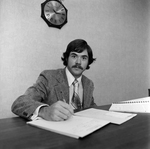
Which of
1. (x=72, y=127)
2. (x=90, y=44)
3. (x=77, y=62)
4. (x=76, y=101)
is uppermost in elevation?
(x=90, y=44)

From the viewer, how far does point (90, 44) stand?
88.4 inches

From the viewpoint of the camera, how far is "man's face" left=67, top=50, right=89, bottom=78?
58.1 inches

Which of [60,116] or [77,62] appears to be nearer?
[60,116]

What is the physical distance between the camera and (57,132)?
1.79ft

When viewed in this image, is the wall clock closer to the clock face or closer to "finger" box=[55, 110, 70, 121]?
the clock face

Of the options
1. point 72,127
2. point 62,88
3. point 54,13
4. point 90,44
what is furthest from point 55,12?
point 72,127

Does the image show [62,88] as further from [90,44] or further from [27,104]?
[90,44]

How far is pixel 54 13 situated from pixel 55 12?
0.02 meters

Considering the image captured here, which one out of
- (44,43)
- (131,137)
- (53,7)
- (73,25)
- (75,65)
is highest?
(53,7)

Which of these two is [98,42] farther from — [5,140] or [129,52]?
[5,140]

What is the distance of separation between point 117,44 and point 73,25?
3.07 ft

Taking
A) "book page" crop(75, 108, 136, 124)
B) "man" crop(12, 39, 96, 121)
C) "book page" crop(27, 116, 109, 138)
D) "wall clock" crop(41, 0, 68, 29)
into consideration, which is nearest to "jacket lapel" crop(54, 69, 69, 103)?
"man" crop(12, 39, 96, 121)

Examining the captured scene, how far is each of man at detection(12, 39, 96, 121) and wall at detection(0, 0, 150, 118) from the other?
0.47m

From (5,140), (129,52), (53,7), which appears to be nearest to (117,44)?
(129,52)
